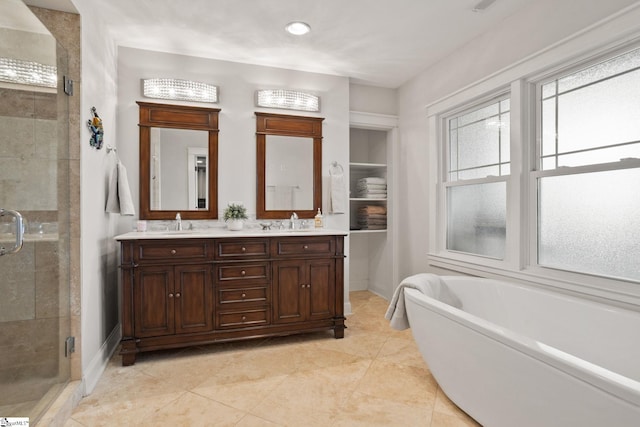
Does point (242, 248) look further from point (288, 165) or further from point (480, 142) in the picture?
point (480, 142)

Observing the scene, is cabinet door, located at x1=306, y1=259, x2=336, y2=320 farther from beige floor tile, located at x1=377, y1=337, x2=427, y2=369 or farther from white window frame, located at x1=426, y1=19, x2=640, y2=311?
white window frame, located at x1=426, y1=19, x2=640, y2=311

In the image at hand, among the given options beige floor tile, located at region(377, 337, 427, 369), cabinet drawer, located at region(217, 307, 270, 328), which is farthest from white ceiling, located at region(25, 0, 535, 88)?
beige floor tile, located at region(377, 337, 427, 369)

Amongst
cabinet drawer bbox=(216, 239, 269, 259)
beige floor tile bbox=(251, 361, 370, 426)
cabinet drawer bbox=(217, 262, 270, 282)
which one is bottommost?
beige floor tile bbox=(251, 361, 370, 426)

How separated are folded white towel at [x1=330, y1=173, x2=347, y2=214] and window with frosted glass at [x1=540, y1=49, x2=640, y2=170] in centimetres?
180

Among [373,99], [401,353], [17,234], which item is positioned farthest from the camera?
[373,99]

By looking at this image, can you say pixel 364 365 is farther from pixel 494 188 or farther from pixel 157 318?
pixel 494 188

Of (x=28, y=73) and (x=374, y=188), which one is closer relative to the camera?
(x=28, y=73)

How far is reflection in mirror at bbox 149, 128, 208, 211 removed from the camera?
10.2 ft

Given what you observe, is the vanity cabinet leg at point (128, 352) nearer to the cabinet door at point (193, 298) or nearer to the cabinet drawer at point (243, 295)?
the cabinet door at point (193, 298)

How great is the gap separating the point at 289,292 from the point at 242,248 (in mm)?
545

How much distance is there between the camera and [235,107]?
3346mm

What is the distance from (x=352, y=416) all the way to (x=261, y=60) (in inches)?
120

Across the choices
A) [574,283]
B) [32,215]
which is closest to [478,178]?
[574,283]

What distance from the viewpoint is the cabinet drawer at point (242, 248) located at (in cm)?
272
